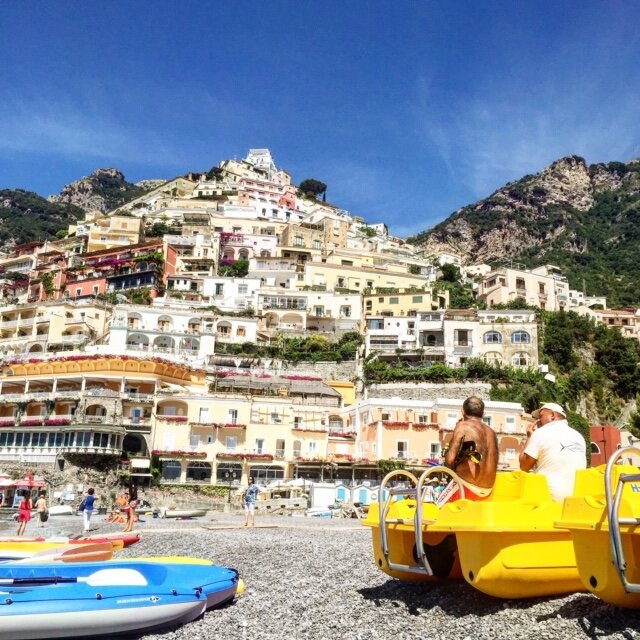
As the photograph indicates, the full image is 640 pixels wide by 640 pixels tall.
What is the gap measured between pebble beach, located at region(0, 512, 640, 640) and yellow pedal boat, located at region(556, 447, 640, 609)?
1.52 ft

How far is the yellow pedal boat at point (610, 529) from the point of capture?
5.40 m

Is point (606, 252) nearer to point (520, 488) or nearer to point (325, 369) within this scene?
point (325, 369)

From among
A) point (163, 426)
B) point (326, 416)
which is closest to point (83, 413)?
point (163, 426)

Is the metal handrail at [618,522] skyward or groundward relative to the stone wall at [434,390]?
groundward

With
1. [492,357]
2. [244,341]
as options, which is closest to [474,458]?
[492,357]

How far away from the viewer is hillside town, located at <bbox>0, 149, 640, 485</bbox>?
4103 cm

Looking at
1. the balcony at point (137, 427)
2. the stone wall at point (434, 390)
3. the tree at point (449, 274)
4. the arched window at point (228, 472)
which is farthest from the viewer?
the tree at point (449, 274)

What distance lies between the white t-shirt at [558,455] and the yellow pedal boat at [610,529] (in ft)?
3.63

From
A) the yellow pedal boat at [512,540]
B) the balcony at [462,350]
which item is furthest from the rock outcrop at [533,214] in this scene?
the yellow pedal boat at [512,540]

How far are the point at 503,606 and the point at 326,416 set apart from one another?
127 ft

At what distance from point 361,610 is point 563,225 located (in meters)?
155

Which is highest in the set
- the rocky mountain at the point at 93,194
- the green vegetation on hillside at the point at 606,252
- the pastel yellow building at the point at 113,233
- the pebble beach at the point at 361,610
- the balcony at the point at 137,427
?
the rocky mountain at the point at 93,194

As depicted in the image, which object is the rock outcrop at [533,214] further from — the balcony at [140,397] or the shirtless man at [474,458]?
the shirtless man at [474,458]

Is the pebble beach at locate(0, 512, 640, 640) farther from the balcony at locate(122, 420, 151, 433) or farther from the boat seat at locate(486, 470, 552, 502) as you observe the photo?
the balcony at locate(122, 420, 151, 433)
